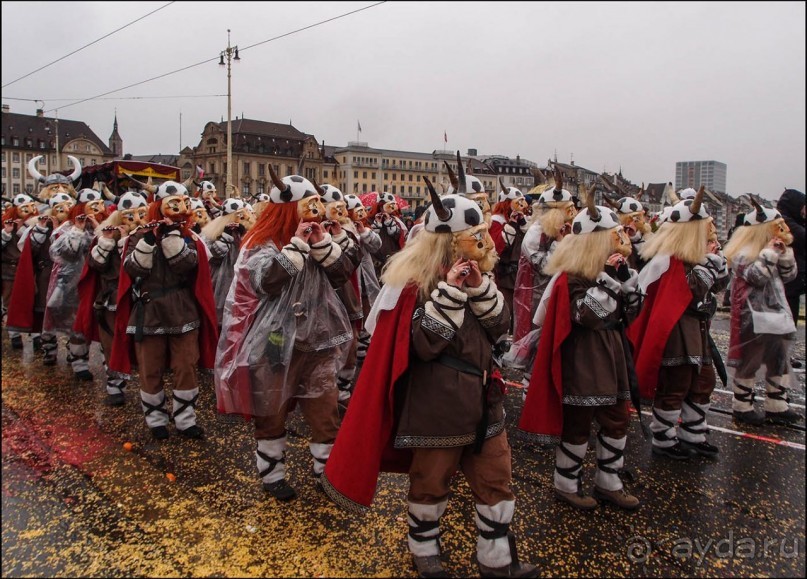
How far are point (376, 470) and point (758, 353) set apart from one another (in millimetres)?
4865

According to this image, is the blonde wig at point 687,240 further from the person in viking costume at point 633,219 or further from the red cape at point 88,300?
the red cape at point 88,300

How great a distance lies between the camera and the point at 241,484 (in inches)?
173

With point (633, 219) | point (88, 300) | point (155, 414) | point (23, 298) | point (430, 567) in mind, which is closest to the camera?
point (430, 567)

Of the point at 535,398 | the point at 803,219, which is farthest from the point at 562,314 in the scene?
the point at 803,219

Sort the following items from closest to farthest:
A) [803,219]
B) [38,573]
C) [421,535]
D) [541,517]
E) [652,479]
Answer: [38,573], [421,535], [541,517], [652,479], [803,219]

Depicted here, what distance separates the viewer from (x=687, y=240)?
484cm

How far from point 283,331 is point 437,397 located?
1550mm

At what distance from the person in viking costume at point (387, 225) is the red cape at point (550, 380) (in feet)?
16.1

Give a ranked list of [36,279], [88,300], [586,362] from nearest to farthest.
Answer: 1. [586,362]
2. [88,300]
3. [36,279]

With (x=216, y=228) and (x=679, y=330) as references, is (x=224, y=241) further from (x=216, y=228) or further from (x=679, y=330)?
(x=679, y=330)

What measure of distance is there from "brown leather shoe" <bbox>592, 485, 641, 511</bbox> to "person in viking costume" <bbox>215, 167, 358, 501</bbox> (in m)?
2.04

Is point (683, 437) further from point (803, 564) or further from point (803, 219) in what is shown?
point (803, 219)

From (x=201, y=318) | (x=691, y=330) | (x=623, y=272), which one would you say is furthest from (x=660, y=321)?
(x=201, y=318)

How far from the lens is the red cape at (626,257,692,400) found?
188 inches
